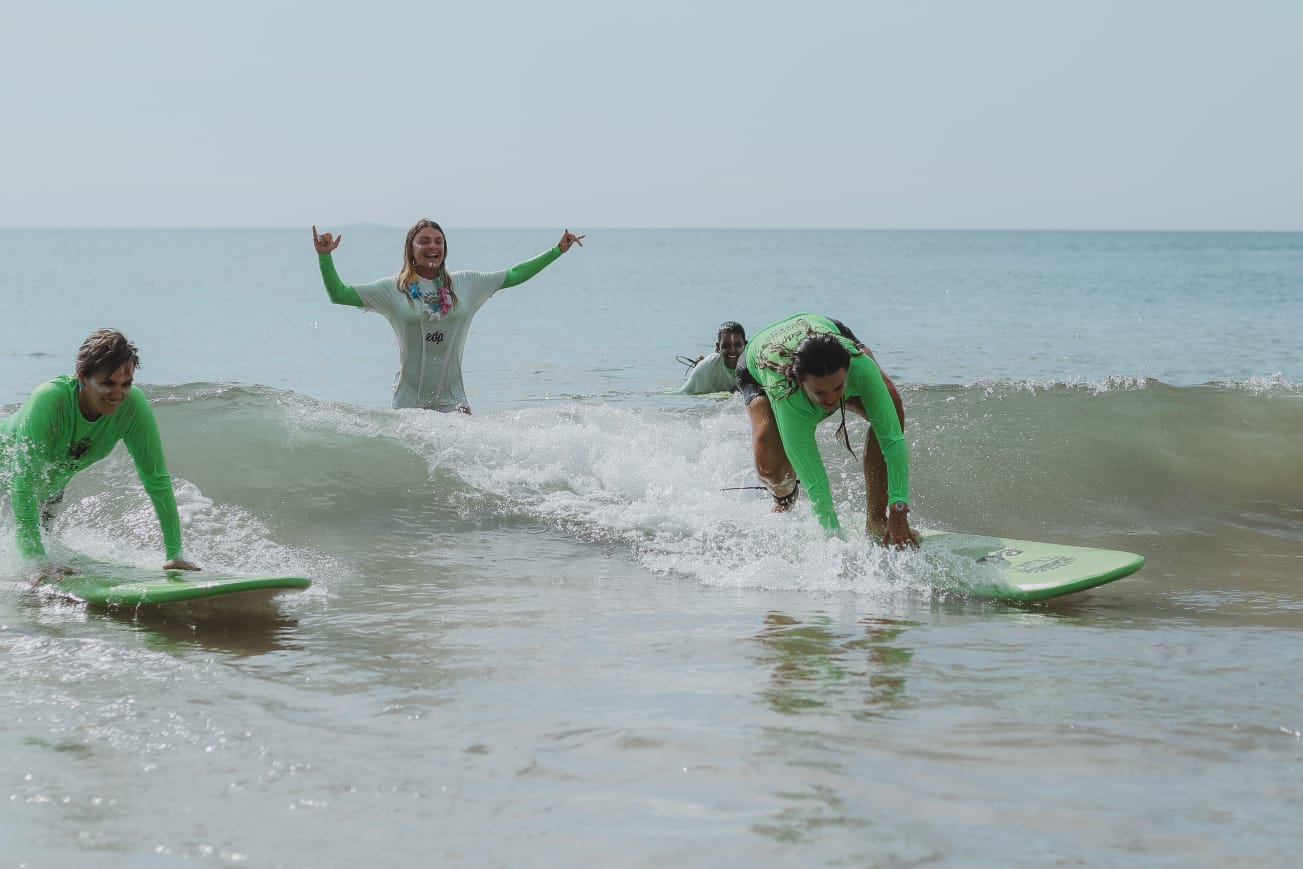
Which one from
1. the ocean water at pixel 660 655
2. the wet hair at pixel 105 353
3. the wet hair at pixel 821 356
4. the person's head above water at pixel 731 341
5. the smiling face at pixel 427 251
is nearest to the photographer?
the ocean water at pixel 660 655

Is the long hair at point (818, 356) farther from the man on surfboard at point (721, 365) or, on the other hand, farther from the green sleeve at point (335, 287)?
the man on surfboard at point (721, 365)

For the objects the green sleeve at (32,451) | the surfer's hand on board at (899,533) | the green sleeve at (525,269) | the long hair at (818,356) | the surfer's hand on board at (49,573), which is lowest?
the surfer's hand on board at (49,573)

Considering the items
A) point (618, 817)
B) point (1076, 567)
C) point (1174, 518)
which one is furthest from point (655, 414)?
point (618, 817)

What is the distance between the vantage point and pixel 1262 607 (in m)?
5.88

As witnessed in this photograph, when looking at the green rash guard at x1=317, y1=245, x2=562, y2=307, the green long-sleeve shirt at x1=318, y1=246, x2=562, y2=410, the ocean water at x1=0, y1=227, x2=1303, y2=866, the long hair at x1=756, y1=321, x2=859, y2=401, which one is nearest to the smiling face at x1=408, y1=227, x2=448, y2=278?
the green long-sleeve shirt at x1=318, y1=246, x2=562, y2=410

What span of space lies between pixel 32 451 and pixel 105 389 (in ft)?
1.90

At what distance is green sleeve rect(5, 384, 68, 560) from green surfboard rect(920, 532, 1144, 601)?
14.5 feet

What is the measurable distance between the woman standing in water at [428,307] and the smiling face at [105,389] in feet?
8.64

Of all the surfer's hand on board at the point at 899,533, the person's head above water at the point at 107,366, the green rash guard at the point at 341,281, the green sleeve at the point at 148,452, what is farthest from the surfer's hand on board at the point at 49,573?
the surfer's hand on board at the point at 899,533

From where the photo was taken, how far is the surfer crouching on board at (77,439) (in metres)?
5.38

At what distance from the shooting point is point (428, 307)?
324 inches

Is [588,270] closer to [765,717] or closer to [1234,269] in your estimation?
[1234,269]

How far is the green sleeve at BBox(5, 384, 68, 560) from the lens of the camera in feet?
17.7

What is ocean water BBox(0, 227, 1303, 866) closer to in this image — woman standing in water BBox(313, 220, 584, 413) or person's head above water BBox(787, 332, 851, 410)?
woman standing in water BBox(313, 220, 584, 413)
